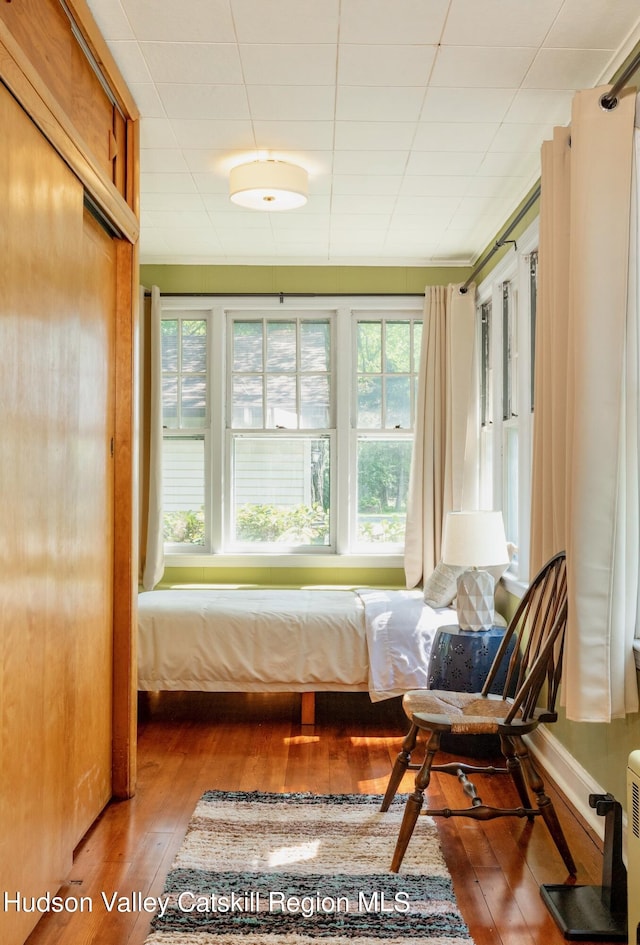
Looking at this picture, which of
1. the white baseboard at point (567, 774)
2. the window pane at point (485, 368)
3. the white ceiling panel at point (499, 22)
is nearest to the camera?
the white ceiling panel at point (499, 22)

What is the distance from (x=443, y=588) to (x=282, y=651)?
1.01 meters

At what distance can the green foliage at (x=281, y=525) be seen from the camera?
5.49 metres

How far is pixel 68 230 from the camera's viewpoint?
2355 millimetres

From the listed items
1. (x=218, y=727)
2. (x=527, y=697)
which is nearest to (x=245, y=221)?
(x=218, y=727)

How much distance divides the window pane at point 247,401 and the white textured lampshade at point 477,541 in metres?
2.12

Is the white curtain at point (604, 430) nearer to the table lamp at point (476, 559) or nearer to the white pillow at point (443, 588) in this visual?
the table lamp at point (476, 559)

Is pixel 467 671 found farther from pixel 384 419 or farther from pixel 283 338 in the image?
pixel 283 338

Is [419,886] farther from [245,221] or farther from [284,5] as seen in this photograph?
[245,221]

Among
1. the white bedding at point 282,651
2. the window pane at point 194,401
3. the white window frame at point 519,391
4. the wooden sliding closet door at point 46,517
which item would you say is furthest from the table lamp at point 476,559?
the window pane at point 194,401

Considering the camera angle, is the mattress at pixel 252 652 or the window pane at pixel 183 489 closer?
the mattress at pixel 252 652

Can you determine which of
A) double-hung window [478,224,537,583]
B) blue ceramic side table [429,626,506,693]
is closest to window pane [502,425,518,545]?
double-hung window [478,224,537,583]

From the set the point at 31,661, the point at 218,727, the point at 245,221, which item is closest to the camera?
the point at 31,661

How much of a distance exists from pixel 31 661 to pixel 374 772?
1871 millimetres

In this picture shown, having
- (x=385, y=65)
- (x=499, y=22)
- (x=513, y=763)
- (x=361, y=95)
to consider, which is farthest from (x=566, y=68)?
(x=513, y=763)
